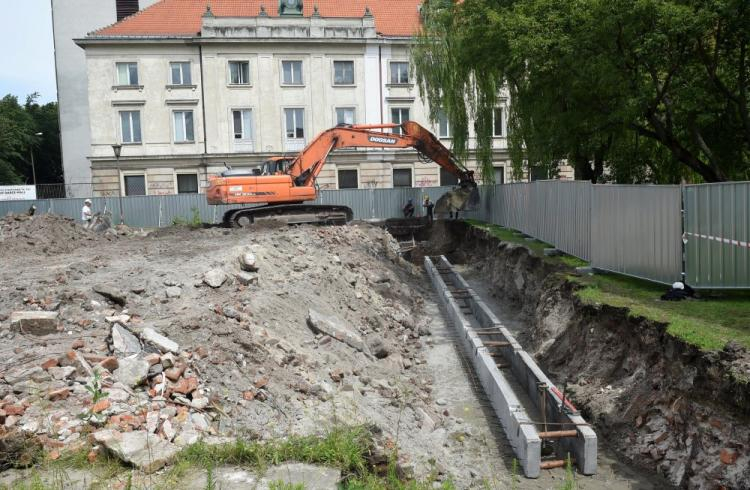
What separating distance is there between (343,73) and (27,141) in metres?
34.8

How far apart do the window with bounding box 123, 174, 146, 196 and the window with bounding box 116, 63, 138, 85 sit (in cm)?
492

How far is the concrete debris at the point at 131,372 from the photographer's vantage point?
6.04 m

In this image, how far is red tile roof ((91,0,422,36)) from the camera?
33156mm

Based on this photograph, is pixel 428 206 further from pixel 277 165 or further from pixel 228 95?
pixel 228 95

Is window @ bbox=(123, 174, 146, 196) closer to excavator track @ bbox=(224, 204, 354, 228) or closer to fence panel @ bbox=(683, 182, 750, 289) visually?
excavator track @ bbox=(224, 204, 354, 228)

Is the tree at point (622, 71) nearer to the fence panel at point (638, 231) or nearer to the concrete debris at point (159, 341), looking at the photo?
the fence panel at point (638, 231)

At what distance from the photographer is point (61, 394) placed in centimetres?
563

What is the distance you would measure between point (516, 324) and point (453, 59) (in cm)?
1488

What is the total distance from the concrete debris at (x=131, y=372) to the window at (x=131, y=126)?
2906 cm

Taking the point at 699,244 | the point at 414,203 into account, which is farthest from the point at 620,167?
the point at 699,244

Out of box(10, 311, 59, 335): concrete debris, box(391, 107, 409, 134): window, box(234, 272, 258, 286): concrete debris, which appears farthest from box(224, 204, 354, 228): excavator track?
box(391, 107, 409, 134): window

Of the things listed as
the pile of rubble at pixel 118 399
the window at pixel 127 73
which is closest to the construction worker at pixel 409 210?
the window at pixel 127 73

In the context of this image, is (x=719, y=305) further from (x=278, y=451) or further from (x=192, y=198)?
(x=192, y=198)

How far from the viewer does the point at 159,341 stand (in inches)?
274
